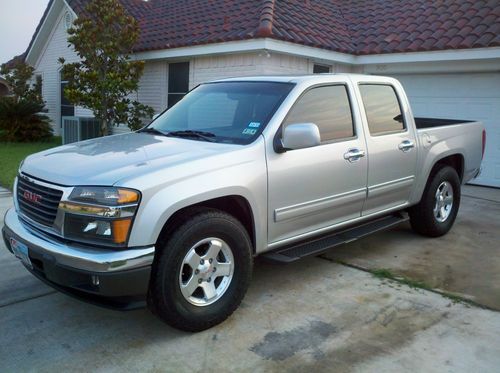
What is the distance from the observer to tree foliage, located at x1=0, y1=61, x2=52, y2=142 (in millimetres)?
15848

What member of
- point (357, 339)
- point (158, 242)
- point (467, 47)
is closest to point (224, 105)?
point (158, 242)

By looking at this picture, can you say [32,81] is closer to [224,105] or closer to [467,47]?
[467,47]

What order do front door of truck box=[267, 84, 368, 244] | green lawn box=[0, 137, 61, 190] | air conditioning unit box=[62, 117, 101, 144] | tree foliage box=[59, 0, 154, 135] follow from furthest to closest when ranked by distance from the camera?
air conditioning unit box=[62, 117, 101, 144], tree foliage box=[59, 0, 154, 135], green lawn box=[0, 137, 61, 190], front door of truck box=[267, 84, 368, 244]

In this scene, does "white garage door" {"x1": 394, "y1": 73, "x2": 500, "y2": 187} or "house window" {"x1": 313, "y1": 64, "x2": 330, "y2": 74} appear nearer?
"white garage door" {"x1": 394, "y1": 73, "x2": 500, "y2": 187}

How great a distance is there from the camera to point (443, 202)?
630 cm

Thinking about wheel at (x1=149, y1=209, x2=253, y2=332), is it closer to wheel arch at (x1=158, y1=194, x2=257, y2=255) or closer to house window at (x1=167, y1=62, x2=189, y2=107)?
wheel arch at (x1=158, y1=194, x2=257, y2=255)

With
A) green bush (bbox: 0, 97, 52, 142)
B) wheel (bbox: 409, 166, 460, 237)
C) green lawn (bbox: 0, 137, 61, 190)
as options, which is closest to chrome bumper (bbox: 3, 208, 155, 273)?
wheel (bbox: 409, 166, 460, 237)

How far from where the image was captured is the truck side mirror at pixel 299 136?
3982 millimetres

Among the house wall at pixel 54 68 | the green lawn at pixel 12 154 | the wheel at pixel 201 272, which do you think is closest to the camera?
the wheel at pixel 201 272

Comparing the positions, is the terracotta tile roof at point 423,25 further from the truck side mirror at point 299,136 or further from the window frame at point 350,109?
the truck side mirror at point 299,136

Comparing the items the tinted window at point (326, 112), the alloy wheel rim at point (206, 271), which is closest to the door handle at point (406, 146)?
the tinted window at point (326, 112)

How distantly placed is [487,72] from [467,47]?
65 cm

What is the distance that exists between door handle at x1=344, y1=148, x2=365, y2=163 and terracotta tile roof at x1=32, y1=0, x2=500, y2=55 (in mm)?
5235

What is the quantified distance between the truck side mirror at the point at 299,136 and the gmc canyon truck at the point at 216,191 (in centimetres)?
1
